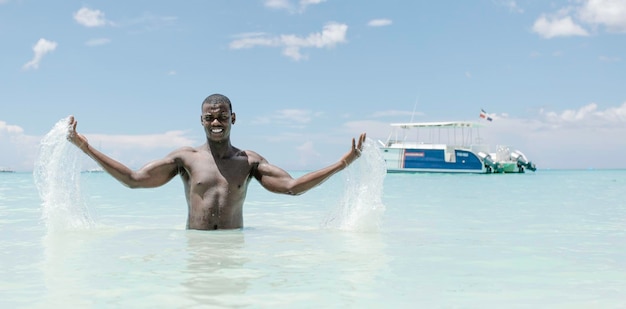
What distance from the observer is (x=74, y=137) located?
5723 mm

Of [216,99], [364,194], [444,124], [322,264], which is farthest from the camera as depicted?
[444,124]

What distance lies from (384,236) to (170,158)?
89.8 inches

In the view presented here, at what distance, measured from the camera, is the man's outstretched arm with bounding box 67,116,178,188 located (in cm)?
573

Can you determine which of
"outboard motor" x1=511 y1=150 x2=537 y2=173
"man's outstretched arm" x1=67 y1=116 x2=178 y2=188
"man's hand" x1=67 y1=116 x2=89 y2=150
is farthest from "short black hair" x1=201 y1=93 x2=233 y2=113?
"outboard motor" x1=511 y1=150 x2=537 y2=173

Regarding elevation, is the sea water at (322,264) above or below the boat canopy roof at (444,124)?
below

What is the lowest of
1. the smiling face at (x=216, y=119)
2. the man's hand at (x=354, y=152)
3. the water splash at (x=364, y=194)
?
the water splash at (x=364, y=194)

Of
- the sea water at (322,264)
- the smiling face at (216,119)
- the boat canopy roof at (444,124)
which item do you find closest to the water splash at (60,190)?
the sea water at (322,264)

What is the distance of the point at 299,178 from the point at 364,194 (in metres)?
1.15

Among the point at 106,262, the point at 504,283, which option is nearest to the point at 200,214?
the point at 106,262

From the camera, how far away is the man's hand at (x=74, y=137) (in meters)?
5.70

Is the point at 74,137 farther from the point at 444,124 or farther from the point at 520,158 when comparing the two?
the point at 520,158

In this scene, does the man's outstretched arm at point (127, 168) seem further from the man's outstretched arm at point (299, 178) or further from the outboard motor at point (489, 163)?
the outboard motor at point (489, 163)

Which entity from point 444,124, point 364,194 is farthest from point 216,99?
point 444,124

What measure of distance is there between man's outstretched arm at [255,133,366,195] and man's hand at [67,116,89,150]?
5.38 ft
